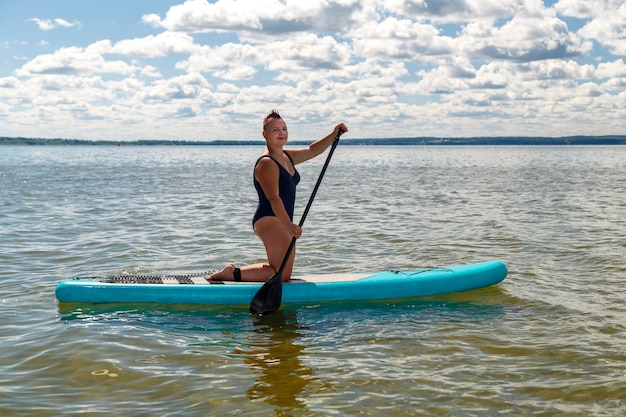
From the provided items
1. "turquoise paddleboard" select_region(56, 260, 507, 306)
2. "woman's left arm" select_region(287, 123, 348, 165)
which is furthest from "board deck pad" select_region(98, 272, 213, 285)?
"woman's left arm" select_region(287, 123, 348, 165)

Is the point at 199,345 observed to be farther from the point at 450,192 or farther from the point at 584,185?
the point at 584,185

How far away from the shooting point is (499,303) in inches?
290

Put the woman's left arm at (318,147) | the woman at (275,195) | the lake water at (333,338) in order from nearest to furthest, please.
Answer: the lake water at (333,338), the woman at (275,195), the woman's left arm at (318,147)

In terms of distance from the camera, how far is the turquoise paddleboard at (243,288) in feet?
23.2

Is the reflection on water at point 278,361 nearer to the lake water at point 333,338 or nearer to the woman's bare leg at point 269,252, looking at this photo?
the lake water at point 333,338

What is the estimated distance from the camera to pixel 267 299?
6.80 metres

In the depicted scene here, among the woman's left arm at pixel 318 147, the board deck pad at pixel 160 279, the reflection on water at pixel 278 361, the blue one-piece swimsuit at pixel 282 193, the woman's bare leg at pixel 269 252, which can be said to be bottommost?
the reflection on water at pixel 278 361

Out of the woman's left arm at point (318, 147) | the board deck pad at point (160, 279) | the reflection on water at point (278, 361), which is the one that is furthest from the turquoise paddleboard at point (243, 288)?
the woman's left arm at point (318, 147)

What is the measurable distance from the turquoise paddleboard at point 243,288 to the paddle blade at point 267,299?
20 cm

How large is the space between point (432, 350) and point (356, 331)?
87 cm

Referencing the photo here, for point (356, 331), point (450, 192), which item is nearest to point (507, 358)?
point (356, 331)

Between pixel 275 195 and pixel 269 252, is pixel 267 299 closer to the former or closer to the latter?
pixel 269 252

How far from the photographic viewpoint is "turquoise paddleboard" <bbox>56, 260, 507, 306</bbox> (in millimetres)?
7059

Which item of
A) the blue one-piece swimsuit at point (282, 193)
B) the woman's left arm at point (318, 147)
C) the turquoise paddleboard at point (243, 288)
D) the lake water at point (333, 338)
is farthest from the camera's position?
the woman's left arm at point (318, 147)
